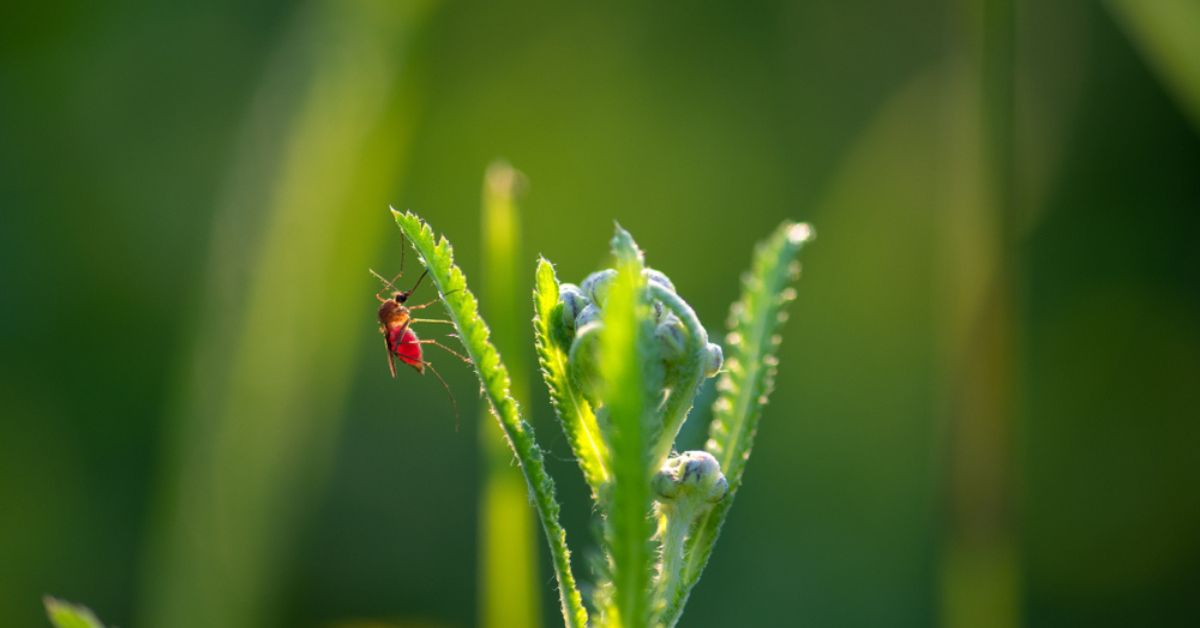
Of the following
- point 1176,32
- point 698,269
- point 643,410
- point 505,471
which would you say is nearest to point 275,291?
point 505,471

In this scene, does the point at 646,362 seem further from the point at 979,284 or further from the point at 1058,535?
the point at 1058,535

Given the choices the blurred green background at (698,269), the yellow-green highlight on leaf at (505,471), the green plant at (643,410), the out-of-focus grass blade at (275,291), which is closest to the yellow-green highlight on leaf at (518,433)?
the green plant at (643,410)

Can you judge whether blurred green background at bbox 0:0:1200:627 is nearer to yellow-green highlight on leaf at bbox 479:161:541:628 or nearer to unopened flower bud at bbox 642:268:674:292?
yellow-green highlight on leaf at bbox 479:161:541:628

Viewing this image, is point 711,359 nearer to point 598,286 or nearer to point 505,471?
point 598,286

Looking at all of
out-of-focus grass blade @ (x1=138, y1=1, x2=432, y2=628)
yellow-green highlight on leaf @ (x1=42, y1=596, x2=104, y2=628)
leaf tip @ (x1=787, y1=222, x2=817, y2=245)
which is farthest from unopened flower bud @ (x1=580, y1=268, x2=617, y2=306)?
out-of-focus grass blade @ (x1=138, y1=1, x2=432, y2=628)

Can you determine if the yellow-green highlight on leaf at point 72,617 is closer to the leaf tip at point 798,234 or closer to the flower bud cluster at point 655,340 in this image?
the flower bud cluster at point 655,340

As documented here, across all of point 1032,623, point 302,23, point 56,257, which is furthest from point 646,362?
point 56,257
